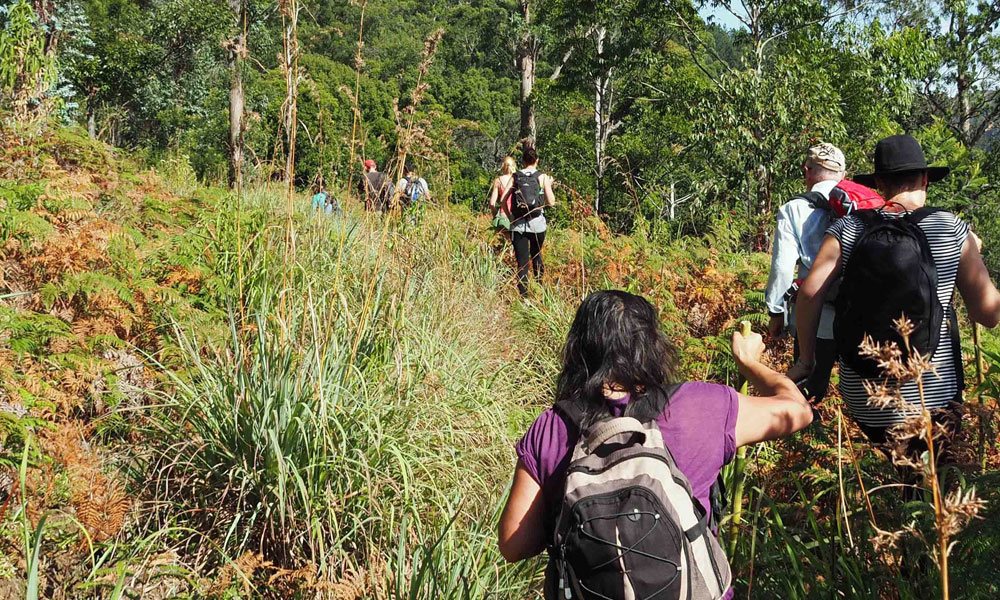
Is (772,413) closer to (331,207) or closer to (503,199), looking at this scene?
(331,207)

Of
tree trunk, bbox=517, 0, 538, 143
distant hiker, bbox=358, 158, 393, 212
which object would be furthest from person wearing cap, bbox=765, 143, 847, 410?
tree trunk, bbox=517, 0, 538, 143

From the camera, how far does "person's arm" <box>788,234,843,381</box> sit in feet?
10.1

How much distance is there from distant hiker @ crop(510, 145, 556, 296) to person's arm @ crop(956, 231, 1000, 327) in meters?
4.75

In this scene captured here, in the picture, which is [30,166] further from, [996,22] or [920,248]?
[996,22]

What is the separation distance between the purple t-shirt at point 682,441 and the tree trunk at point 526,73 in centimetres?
2099

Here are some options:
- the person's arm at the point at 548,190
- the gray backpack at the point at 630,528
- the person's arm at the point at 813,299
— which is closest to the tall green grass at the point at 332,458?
the gray backpack at the point at 630,528

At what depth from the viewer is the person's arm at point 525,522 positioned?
6.44ft

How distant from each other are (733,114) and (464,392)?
26.3 ft

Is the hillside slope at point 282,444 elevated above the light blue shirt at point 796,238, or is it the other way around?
the light blue shirt at point 796,238

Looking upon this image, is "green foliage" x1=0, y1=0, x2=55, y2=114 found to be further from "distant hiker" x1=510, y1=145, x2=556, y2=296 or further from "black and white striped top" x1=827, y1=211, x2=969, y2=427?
"black and white striped top" x1=827, y1=211, x2=969, y2=427

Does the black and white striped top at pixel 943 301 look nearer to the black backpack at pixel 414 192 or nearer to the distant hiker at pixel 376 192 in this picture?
the distant hiker at pixel 376 192

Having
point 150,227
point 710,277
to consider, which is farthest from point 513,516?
point 150,227

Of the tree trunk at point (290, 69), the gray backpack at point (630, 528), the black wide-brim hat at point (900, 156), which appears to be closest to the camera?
the gray backpack at point (630, 528)

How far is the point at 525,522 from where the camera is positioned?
196 centimetres
